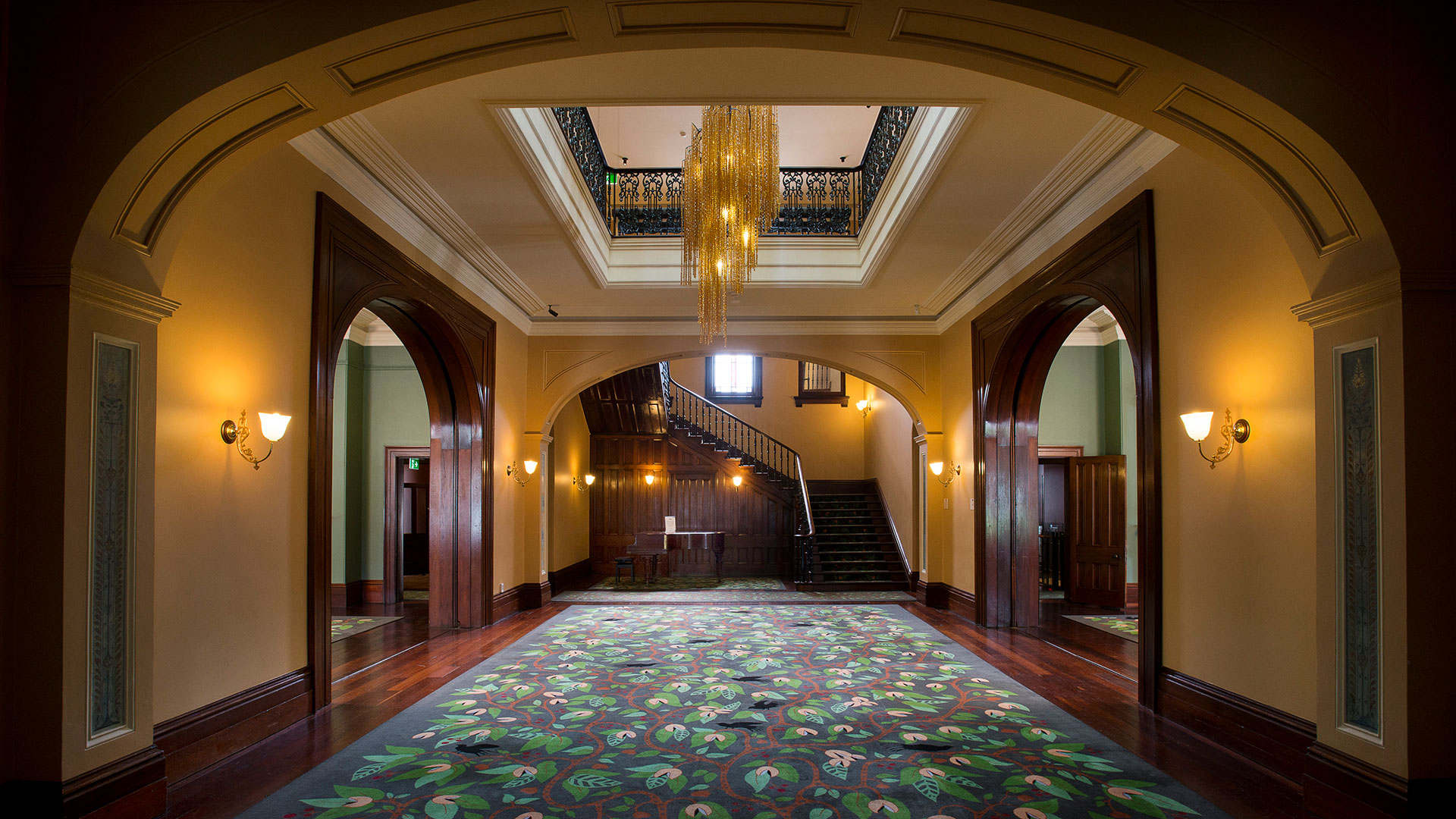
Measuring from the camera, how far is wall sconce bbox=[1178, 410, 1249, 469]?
14.2 feet

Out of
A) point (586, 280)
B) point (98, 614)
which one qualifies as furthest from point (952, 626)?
point (98, 614)

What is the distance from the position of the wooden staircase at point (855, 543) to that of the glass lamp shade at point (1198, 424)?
792cm

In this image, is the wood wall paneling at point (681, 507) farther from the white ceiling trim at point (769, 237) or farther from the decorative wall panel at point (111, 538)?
the decorative wall panel at point (111, 538)

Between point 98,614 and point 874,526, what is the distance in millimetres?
12253

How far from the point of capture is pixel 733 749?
170 inches

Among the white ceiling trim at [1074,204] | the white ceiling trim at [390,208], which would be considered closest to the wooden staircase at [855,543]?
the white ceiling trim at [1074,204]

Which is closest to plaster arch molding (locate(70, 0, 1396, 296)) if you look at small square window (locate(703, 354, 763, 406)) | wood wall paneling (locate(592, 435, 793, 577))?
wood wall paneling (locate(592, 435, 793, 577))

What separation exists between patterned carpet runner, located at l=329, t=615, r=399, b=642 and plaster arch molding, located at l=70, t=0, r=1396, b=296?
5791 mm

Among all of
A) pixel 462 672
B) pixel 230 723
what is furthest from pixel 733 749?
pixel 462 672

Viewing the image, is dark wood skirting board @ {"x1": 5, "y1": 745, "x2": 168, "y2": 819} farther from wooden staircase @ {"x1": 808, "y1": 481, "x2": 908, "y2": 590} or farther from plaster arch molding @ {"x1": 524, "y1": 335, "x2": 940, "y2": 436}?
wooden staircase @ {"x1": 808, "y1": 481, "x2": 908, "y2": 590}

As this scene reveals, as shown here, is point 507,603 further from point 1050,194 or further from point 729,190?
point 1050,194

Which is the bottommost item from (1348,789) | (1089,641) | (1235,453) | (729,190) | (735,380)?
(1089,641)

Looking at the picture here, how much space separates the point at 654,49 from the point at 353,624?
7840mm

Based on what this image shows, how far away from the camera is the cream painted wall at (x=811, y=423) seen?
56.9ft
